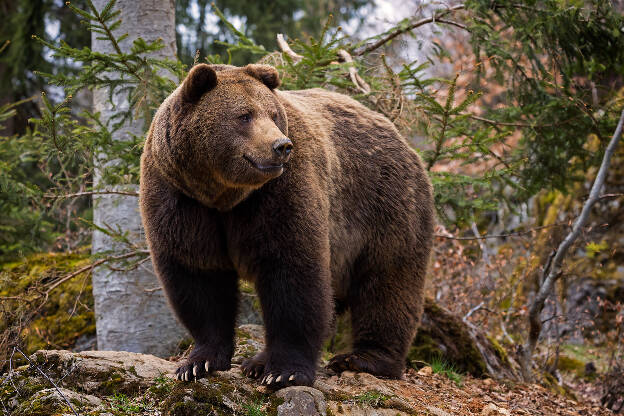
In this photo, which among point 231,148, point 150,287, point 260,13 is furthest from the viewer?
point 260,13

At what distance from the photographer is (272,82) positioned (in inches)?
162

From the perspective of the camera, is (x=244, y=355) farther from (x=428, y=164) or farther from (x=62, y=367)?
(x=428, y=164)

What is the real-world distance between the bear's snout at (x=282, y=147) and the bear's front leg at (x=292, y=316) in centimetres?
75

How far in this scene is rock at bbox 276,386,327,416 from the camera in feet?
12.2

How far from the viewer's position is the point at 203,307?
14.0 ft

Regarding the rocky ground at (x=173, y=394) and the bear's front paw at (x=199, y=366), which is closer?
the rocky ground at (x=173, y=394)

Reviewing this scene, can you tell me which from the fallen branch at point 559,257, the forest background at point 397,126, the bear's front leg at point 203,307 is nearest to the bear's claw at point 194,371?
the bear's front leg at point 203,307

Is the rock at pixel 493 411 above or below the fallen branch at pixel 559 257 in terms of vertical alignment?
below

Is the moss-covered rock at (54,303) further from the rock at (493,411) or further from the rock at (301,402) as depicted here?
the rock at (493,411)

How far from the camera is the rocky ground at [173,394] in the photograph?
3.66m

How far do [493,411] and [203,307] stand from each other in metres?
2.47

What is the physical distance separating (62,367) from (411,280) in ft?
9.50

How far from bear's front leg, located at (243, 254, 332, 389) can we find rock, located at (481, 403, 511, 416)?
5.13ft

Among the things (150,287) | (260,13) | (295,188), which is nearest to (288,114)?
(295,188)
